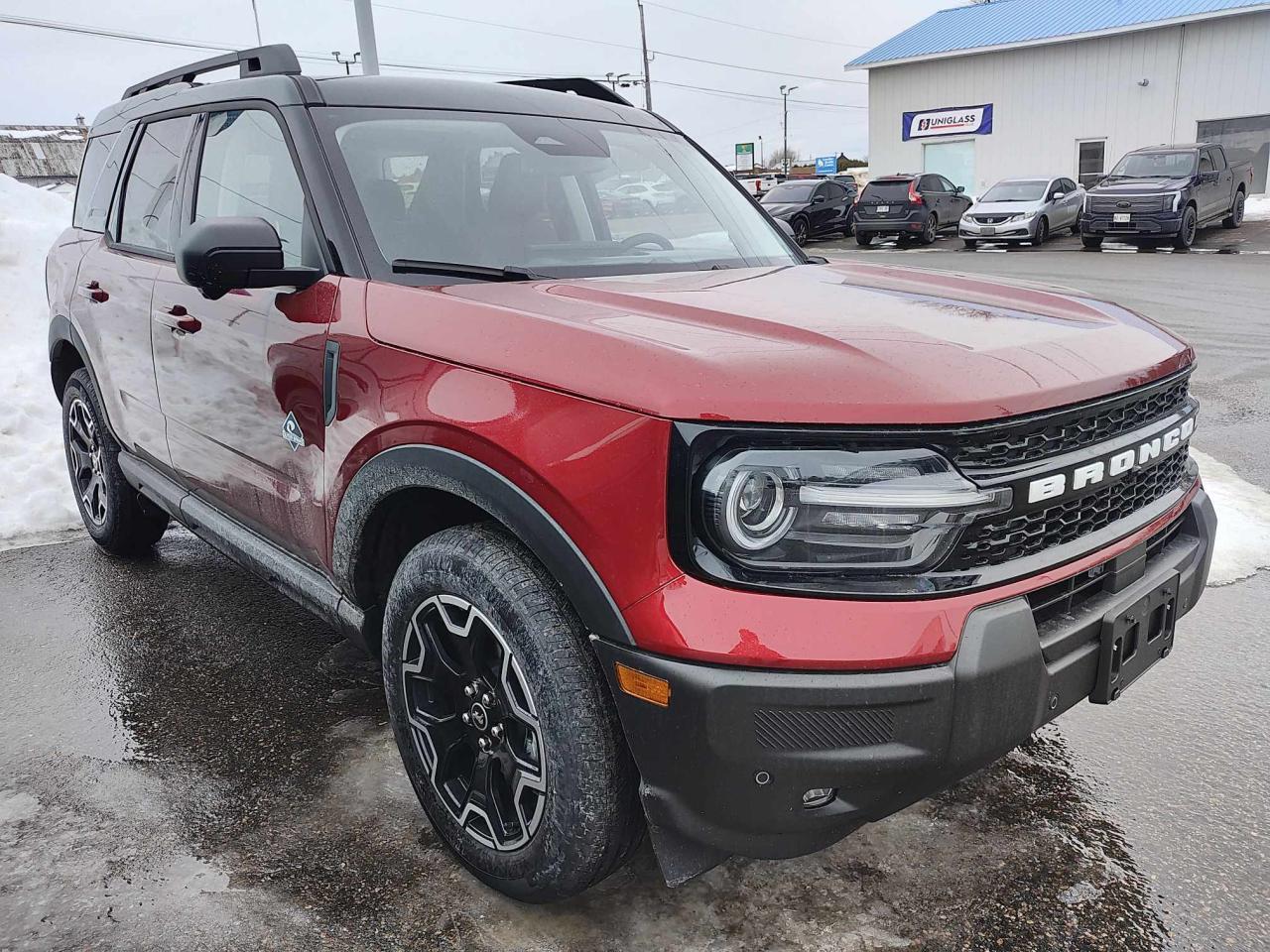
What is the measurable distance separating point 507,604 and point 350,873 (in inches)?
36.6

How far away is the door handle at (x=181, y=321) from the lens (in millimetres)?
3134

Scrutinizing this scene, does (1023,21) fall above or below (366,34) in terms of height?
above

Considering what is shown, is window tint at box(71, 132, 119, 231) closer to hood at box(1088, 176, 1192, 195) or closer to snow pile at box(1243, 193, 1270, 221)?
hood at box(1088, 176, 1192, 195)

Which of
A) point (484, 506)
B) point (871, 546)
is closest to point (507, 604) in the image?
point (484, 506)

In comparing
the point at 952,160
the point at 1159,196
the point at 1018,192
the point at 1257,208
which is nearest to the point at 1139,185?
the point at 1159,196

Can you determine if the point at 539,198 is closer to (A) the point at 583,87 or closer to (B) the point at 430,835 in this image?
(A) the point at 583,87

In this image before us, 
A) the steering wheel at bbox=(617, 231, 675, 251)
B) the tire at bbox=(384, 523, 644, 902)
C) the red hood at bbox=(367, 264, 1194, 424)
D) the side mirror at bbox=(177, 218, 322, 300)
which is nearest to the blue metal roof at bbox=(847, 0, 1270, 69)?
the steering wheel at bbox=(617, 231, 675, 251)

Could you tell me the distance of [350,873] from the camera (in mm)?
2451

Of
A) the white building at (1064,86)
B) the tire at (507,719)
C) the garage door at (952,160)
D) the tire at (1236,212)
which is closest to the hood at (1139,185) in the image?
the tire at (1236,212)

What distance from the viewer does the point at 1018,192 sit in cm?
2173

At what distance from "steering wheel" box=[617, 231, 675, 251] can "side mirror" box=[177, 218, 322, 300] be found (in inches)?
37.4

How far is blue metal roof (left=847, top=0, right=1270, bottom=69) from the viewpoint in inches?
1082

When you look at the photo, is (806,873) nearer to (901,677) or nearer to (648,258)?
(901,677)

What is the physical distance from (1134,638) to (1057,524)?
33 centimetres
